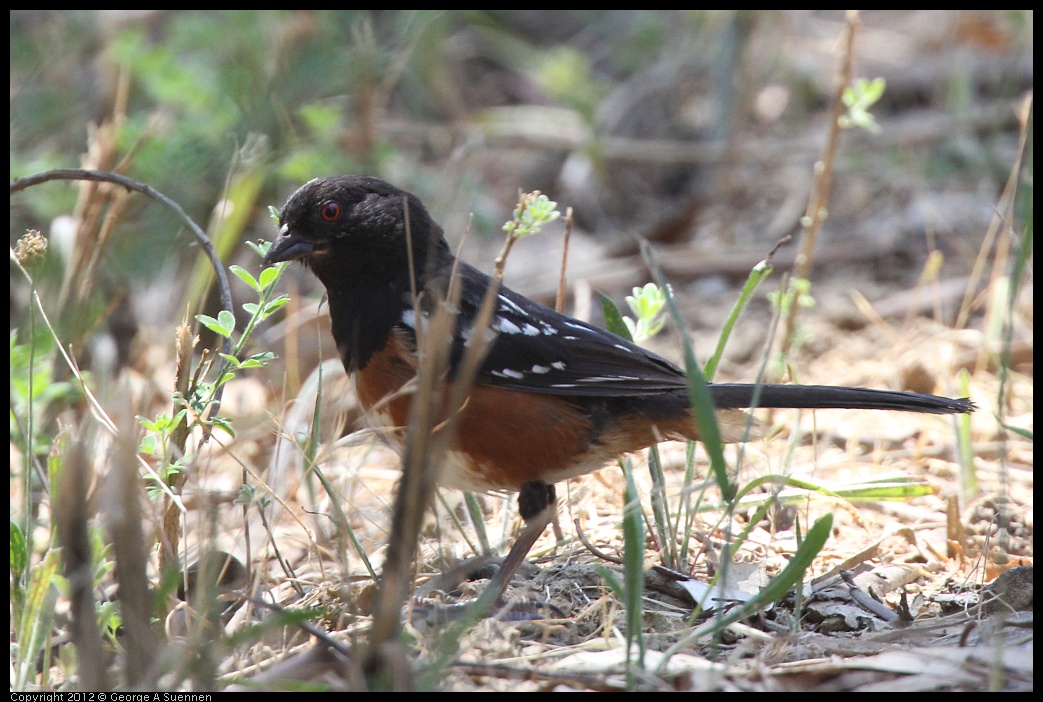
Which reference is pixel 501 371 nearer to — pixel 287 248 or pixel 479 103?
pixel 287 248

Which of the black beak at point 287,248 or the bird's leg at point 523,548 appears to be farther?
the black beak at point 287,248

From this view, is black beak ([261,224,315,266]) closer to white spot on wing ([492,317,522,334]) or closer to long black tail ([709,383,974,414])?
white spot on wing ([492,317,522,334])

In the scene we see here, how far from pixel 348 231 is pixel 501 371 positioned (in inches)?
22.5

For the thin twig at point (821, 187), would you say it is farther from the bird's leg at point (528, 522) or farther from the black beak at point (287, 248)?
the black beak at point (287, 248)

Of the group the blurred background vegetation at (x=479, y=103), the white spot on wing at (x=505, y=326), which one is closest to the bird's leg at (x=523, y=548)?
the white spot on wing at (x=505, y=326)

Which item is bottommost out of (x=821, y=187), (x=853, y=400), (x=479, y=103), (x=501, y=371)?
(x=853, y=400)

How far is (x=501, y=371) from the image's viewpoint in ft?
8.50

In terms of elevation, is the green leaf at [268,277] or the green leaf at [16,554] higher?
the green leaf at [268,277]

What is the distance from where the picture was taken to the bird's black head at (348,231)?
2623 mm

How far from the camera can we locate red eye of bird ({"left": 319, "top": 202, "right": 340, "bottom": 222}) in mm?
2641

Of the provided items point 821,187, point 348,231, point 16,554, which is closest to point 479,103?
point 821,187

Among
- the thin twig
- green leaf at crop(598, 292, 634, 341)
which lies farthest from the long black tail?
the thin twig

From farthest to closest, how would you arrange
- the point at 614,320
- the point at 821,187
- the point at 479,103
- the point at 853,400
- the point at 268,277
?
the point at 479,103 → the point at 821,187 → the point at 614,320 → the point at 853,400 → the point at 268,277

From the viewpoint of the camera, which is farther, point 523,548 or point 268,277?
point 523,548
